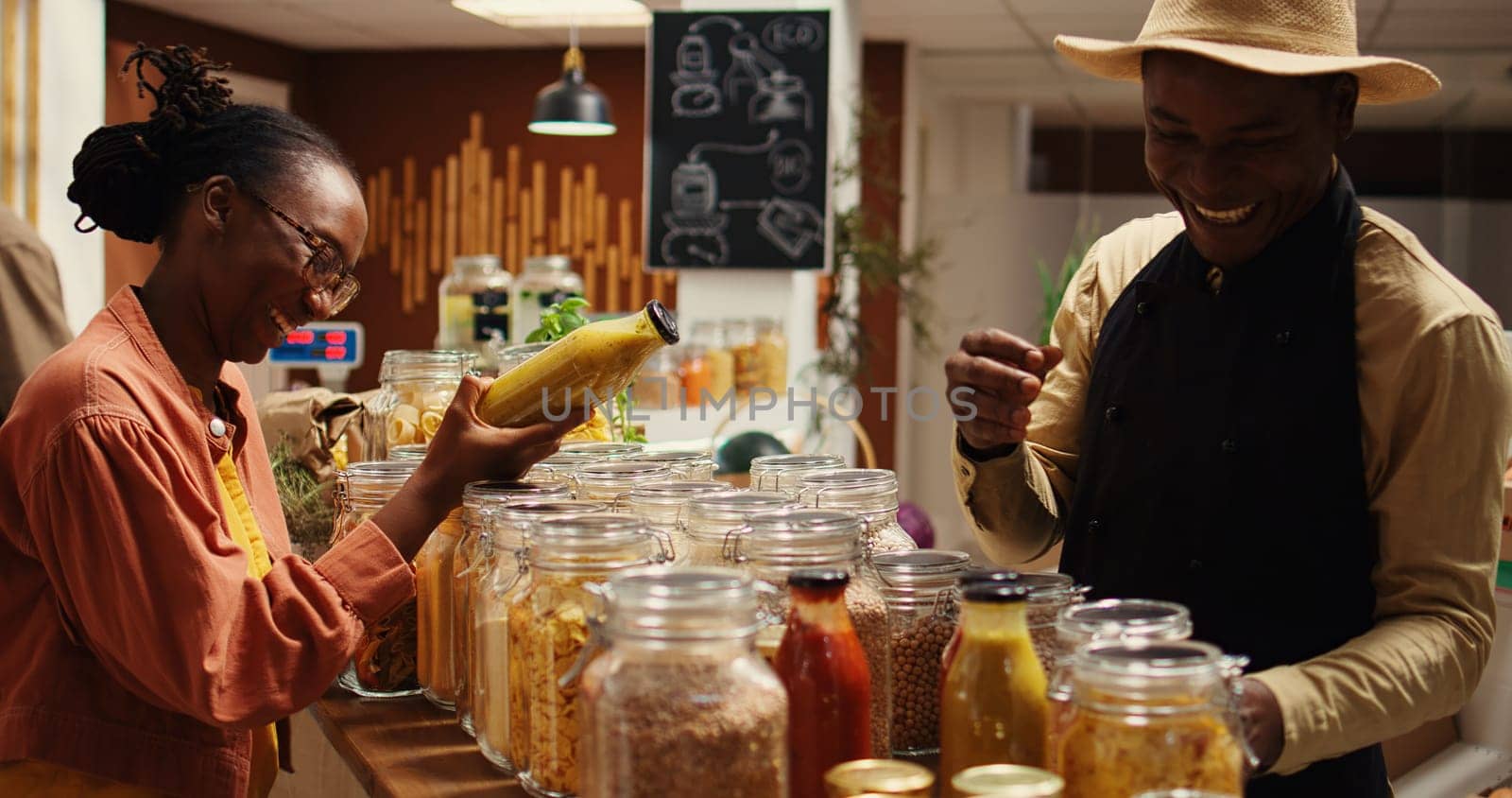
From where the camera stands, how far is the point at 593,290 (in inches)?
342

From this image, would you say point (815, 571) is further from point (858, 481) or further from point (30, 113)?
point (30, 113)

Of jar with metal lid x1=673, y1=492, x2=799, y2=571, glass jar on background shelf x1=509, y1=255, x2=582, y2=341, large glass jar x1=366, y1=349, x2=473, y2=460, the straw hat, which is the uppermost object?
the straw hat

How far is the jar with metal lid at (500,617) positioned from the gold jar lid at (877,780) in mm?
410

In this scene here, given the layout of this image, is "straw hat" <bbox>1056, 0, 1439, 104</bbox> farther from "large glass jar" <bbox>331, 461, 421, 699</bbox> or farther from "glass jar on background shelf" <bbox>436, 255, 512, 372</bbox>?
"glass jar on background shelf" <bbox>436, 255, 512, 372</bbox>

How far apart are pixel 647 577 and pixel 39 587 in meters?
0.81

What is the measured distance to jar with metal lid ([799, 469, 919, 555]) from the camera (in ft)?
4.47

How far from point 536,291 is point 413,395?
2.41 meters

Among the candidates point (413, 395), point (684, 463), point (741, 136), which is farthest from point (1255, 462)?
point (741, 136)

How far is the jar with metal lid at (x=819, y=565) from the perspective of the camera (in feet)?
3.68

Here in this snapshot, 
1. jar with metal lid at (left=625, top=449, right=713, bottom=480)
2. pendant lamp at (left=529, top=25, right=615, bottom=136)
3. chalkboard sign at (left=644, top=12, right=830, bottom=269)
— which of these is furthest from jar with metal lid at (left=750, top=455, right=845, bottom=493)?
pendant lamp at (left=529, top=25, right=615, bottom=136)

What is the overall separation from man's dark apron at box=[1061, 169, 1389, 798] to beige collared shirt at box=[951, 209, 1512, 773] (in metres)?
0.03

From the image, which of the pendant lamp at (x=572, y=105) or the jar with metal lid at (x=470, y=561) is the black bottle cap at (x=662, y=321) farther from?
the pendant lamp at (x=572, y=105)

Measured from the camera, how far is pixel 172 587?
4.15 feet

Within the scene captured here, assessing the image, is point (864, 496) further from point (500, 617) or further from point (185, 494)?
point (185, 494)
